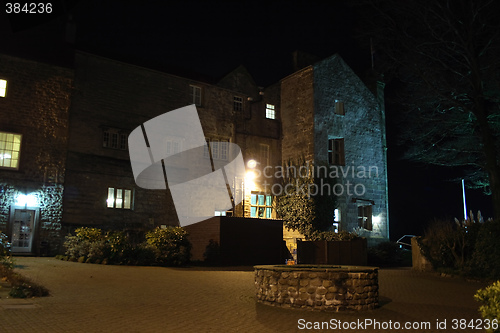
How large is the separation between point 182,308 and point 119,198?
1490 cm

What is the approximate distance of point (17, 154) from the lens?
65.9ft

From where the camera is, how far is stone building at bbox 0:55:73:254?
19.8 metres

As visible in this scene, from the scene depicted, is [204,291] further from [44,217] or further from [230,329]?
[44,217]

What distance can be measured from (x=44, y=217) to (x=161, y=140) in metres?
7.09

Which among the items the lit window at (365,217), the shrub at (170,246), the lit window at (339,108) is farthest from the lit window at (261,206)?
the shrub at (170,246)

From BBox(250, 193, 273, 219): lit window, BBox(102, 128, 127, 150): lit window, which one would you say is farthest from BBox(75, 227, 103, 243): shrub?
BBox(250, 193, 273, 219): lit window

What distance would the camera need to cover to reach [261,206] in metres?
26.6

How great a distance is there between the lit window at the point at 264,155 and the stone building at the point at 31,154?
37.7 ft

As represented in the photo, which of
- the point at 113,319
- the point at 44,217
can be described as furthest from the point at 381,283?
the point at 44,217

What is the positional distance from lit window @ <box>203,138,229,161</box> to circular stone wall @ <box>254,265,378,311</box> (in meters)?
16.8

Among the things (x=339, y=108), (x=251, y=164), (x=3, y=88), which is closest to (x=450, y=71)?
(x=339, y=108)

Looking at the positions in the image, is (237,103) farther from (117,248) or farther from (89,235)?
(117,248)

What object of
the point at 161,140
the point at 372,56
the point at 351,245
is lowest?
the point at 351,245

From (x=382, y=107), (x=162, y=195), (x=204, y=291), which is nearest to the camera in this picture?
(x=204, y=291)
